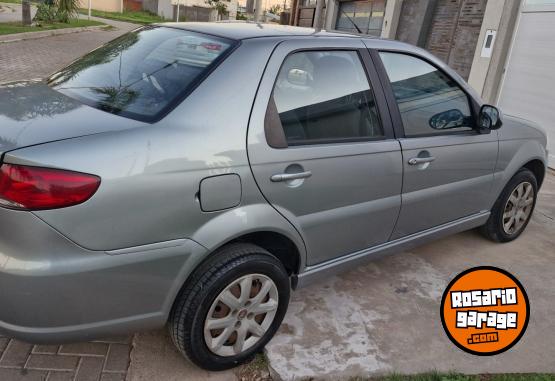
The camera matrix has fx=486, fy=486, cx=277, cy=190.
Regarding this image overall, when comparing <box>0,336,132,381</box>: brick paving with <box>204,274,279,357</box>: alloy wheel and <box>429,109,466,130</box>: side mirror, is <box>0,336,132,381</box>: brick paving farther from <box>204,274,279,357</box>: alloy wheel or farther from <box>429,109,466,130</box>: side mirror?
<box>429,109,466,130</box>: side mirror

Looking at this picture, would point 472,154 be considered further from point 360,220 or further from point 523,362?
point 523,362

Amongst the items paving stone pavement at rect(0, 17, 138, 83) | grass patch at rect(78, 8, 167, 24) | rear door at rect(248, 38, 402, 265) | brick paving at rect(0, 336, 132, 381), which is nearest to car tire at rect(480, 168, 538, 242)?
rear door at rect(248, 38, 402, 265)

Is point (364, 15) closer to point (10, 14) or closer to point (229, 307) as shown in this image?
point (229, 307)

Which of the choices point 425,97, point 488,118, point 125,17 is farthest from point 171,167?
point 125,17

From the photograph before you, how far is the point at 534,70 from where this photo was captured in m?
7.67

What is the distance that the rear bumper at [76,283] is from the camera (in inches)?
70.9

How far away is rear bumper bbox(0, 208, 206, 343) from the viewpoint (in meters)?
1.80

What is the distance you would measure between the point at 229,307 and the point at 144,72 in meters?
1.25

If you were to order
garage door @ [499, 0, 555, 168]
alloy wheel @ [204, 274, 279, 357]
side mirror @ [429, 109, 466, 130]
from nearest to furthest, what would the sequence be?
alloy wheel @ [204, 274, 279, 357], side mirror @ [429, 109, 466, 130], garage door @ [499, 0, 555, 168]

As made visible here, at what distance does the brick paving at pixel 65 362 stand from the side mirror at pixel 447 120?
2335 millimetres

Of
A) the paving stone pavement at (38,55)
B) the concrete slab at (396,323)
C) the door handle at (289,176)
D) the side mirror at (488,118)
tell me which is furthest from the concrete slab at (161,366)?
the paving stone pavement at (38,55)

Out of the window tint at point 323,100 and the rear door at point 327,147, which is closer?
the rear door at point 327,147

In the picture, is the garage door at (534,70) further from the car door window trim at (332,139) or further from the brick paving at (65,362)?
the brick paving at (65,362)

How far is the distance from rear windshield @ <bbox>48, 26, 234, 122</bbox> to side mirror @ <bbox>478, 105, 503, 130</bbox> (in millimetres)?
1970
